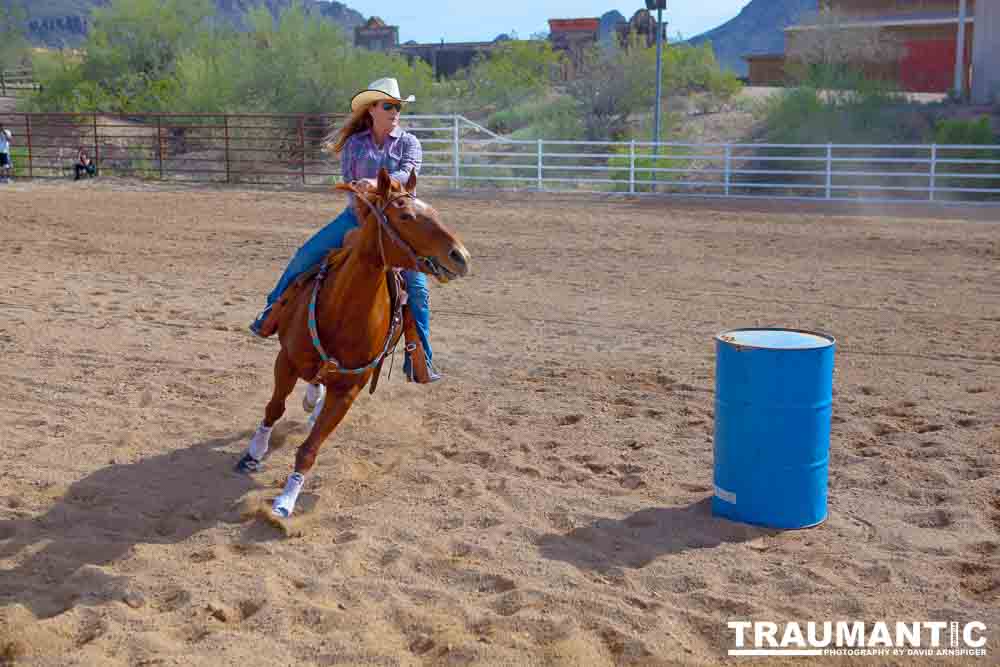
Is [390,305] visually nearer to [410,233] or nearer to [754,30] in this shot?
[410,233]

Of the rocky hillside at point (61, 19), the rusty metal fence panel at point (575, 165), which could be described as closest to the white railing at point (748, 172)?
the rusty metal fence panel at point (575, 165)

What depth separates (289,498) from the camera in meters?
5.12

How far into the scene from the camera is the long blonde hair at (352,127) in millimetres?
5770

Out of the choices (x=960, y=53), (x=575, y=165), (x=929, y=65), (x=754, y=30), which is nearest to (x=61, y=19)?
(x=754, y=30)

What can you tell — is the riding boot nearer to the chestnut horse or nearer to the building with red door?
the chestnut horse

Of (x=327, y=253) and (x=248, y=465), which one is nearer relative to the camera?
(x=327, y=253)

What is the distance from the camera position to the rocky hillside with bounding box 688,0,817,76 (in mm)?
143750

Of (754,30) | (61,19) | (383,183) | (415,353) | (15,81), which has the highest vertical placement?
(754,30)

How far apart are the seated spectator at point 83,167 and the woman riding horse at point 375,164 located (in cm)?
2045

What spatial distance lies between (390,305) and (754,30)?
160993 millimetres

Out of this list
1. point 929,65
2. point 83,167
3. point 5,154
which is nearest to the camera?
point 5,154

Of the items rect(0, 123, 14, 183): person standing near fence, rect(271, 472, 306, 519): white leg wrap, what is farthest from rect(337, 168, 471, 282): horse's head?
rect(0, 123, 14, 183): person standing near fence

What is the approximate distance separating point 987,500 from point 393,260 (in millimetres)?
3396

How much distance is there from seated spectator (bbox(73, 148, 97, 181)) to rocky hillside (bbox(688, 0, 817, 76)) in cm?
12394
